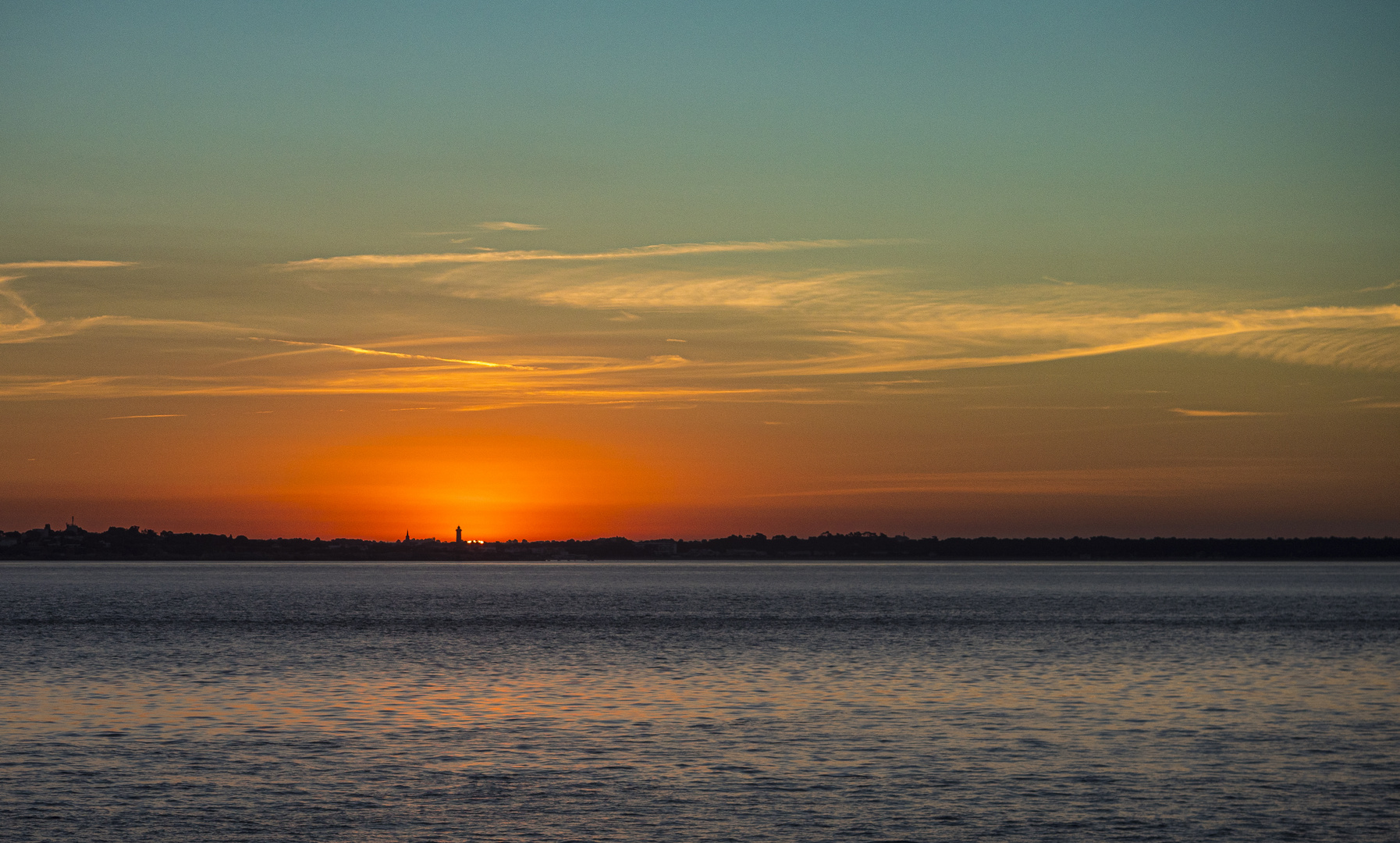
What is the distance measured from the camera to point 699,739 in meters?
37.4

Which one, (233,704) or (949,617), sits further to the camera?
(949,617)

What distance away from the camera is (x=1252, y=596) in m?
188

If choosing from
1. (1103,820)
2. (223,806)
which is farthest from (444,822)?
(1103,820)

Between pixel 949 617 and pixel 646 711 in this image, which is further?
pixel 949 617

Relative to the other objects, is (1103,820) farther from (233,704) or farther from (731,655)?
(731,655)

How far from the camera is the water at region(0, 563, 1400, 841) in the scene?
1048 inches

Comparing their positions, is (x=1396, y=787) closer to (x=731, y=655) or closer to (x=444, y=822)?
(x=444, y=822)

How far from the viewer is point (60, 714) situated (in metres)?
42.2

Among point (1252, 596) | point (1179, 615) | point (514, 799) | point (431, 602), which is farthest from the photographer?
point (1252, 596)

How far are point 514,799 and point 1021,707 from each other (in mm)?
21917

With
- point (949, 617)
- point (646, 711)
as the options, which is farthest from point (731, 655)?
point (949, 617)

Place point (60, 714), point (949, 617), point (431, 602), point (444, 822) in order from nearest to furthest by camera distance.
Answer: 1. point (444, 822)
2. point (60, 714)
3. point (949, 617)
4. point (431, 602)

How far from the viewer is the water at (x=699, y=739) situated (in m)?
26.6

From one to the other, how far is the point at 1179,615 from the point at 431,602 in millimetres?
89916
